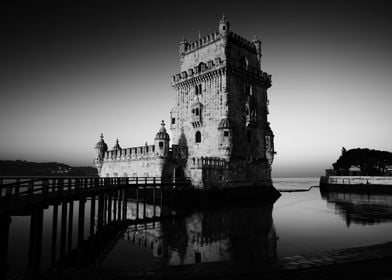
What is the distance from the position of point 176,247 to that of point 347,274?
1089 cm

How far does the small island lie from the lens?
59.8m

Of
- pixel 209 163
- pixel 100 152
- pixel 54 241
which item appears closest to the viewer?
pixel 54 241

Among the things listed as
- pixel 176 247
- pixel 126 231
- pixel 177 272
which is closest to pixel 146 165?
pixel 126 231

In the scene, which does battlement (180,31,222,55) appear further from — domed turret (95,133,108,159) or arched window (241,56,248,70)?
domed turret (95,133,108,159)

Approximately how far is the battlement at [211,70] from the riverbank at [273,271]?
3051 centimetres

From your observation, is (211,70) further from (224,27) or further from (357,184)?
(357,184)

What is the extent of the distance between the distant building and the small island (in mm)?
30419

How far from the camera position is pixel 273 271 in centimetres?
893

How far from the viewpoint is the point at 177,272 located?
8922mm

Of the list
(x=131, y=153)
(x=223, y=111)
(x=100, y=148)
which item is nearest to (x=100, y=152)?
(x=100, y=148)

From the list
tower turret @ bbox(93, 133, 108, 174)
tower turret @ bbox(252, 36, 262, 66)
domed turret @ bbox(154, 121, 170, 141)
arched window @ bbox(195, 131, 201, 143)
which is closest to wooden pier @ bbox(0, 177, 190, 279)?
domed turret @ bbox(154, 121, 170, 141)

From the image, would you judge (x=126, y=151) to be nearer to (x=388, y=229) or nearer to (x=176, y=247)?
(x=176, y=247)

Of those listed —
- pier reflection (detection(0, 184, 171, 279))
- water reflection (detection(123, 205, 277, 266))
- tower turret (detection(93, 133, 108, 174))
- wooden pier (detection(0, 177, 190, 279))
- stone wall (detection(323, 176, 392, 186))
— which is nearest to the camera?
wooden pier (detection(0, 177, 190, 279))

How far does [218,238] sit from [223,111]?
20120 mm
